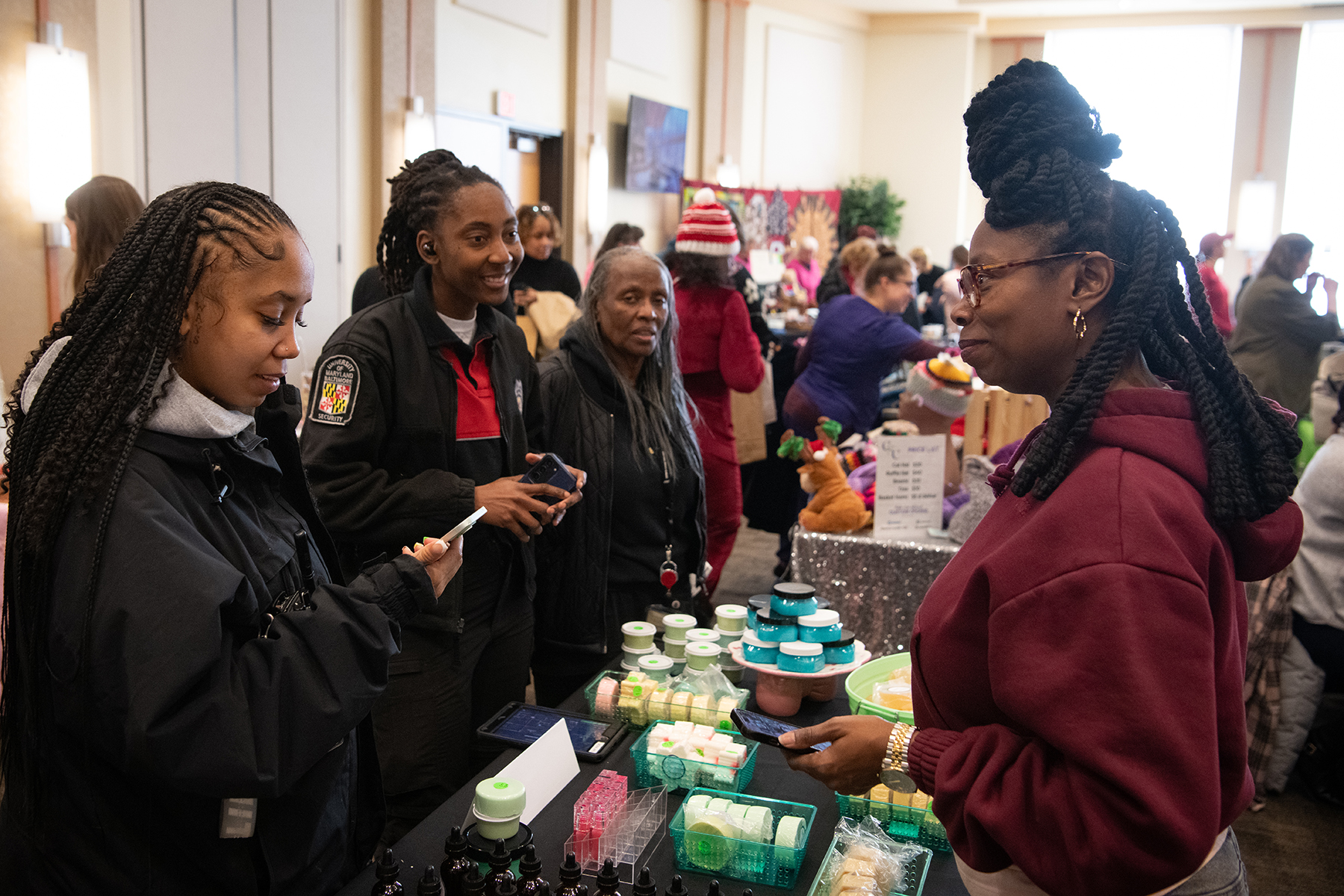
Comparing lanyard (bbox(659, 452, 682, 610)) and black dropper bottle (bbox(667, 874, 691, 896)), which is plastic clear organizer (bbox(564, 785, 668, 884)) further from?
lanyard (bbox(659, 452, 682, 610))

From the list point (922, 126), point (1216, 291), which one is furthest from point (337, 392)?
point (922, 126)

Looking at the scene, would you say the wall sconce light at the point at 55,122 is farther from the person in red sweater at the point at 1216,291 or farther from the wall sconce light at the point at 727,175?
the wall sconce light at the point at 727,175

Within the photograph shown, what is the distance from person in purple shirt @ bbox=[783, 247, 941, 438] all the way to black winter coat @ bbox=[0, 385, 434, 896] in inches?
130

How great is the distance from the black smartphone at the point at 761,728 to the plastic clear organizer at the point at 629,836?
246mm

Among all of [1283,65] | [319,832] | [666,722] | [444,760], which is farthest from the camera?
[1283,65]

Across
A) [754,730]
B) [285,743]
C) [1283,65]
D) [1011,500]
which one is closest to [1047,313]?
[1011,500]

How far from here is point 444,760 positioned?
79.9 inches

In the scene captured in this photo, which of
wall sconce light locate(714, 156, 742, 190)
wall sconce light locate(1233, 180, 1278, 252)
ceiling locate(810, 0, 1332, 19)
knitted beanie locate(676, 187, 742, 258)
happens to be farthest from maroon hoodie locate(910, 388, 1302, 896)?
wall sconce light locate(1233, 180, 1278, 252)

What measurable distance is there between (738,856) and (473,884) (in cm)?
35

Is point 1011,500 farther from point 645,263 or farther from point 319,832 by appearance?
point 645,263

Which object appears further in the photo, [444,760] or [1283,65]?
[1283,65]

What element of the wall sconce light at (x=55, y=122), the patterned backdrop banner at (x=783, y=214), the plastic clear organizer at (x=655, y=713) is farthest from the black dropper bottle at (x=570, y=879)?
the patterned backdrop banner at (x=783, y=214)

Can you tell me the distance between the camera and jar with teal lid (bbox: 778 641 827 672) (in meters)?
1.90

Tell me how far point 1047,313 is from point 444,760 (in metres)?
1.50
